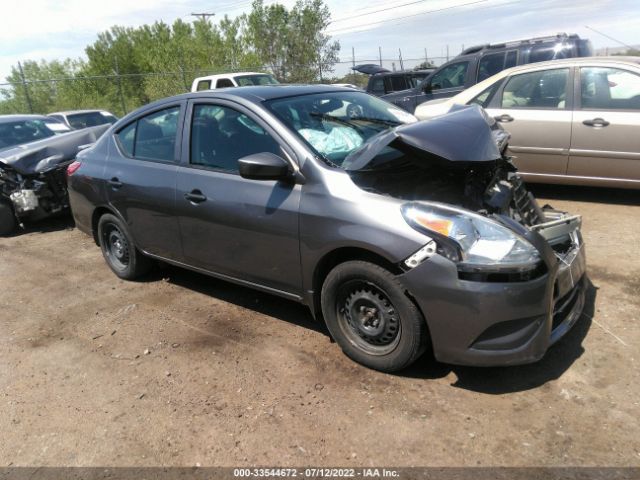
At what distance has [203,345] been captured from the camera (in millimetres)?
3801

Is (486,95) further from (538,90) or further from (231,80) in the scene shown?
(231,80)

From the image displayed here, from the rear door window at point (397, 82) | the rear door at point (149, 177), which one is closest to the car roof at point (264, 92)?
the rear door at point (149, 177)

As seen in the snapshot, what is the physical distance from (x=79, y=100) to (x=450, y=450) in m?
28.2

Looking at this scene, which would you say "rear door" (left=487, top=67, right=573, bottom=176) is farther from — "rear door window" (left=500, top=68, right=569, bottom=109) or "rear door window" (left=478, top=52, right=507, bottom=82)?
"rear door window" (left=478, top=52, right=507, bottom=82)

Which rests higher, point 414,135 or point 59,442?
point 414,135

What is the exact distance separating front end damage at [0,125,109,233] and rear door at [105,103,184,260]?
289 centimetres

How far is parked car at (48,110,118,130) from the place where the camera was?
13.7 meters

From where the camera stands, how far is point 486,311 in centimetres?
272

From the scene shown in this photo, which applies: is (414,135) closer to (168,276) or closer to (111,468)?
(111,468)

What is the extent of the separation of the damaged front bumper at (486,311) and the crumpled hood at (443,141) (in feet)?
1.99

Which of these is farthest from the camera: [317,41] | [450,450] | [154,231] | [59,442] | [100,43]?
[100,43]

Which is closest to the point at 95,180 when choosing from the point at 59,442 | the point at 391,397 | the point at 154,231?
the point at 154,231

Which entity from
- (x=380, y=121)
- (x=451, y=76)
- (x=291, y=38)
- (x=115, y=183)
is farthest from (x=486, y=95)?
(x=291, y=38)

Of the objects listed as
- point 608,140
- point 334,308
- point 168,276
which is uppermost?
point 608,140
